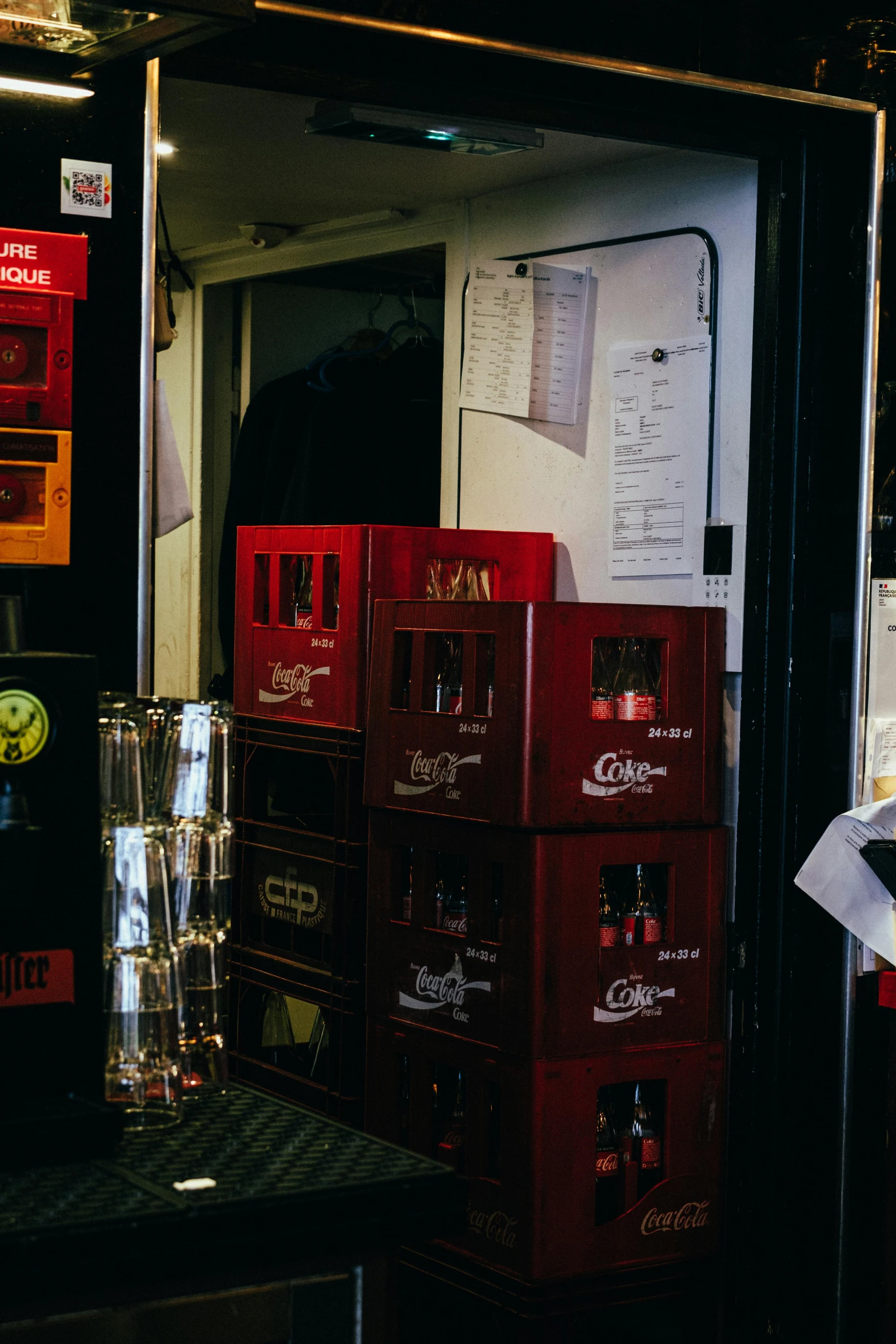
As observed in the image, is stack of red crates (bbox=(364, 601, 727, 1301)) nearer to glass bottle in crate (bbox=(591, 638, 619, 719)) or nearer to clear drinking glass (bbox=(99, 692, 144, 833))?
glass bottle in crate (bbox=(591, 638, 619, 719))

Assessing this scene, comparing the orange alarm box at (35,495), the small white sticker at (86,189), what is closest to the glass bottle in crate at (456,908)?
the orange alarm box at (35,495)

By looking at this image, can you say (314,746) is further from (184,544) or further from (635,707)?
(184,544)

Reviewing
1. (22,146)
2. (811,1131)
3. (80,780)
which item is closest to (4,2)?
(22,146)

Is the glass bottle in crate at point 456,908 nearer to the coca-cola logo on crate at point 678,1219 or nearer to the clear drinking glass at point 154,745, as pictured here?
the coca-cola logo on crate at point 678,1219

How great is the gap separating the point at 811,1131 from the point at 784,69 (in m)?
2.09

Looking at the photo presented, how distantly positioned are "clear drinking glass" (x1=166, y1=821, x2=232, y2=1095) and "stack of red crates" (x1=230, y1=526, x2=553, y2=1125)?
5.72 ft

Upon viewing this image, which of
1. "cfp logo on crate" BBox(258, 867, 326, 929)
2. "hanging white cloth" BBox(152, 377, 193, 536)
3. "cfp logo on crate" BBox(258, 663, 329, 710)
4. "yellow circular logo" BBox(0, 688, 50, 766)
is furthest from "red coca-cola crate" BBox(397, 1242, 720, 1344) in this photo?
"yellow circular logo" BBox(0, 688, 50, 766)

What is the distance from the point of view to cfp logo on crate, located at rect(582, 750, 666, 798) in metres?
3.46

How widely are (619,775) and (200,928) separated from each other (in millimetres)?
1544

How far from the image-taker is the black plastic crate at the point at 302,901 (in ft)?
12.7

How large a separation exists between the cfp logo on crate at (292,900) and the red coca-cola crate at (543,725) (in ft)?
1.19

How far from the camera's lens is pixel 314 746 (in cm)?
401

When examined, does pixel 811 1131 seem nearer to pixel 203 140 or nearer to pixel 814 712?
pixel 814 712

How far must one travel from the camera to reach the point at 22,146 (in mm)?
2510
